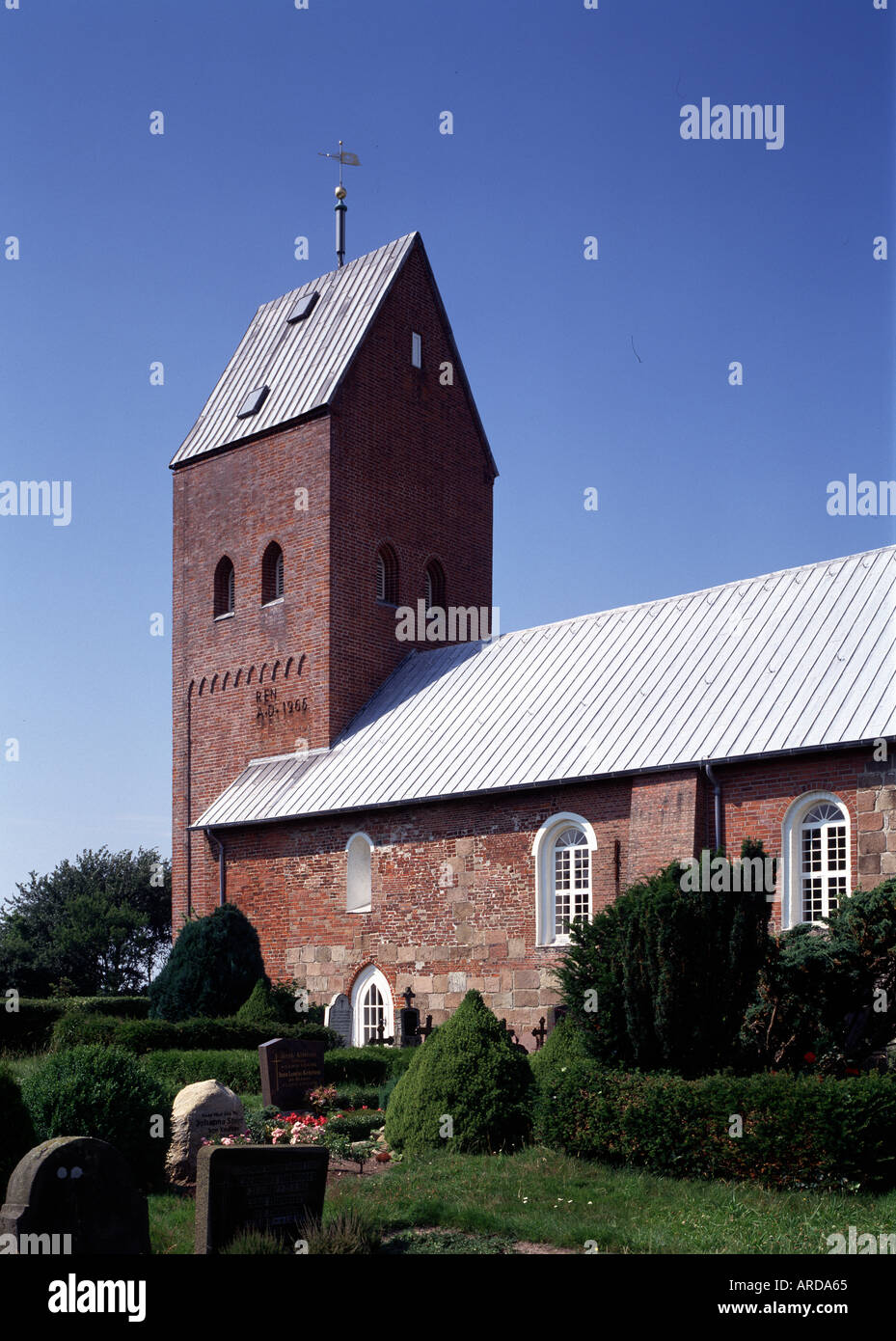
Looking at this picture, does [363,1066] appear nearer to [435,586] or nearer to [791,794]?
[791,794]

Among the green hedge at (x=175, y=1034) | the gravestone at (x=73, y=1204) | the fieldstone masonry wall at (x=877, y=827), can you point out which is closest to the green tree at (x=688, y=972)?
the gravestone at (x=73, y=1204)

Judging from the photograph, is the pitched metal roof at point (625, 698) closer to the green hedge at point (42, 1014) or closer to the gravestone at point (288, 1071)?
the green hedge at point (42, 1014)

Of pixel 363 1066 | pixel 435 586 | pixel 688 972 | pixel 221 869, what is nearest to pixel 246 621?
pixel 435 586

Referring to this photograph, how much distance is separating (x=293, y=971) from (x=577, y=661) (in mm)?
7412

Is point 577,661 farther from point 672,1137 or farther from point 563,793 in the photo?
point 672,1137

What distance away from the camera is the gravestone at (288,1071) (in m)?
14.4

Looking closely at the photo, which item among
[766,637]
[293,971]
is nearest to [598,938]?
[766,637]

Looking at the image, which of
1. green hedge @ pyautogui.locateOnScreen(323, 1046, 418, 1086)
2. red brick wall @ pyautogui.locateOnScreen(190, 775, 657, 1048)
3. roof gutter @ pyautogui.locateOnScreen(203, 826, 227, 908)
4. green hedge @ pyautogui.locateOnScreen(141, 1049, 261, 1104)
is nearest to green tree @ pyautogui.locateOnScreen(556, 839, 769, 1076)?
green hedge @ pyautogui.locateOnScreen(141, 1049, 261, 1104)

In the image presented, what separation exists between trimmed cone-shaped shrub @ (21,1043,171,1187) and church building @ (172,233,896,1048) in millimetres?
7329

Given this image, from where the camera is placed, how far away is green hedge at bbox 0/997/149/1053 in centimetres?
2175

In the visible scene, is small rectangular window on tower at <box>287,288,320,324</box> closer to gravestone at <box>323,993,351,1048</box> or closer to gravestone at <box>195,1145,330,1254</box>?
gravestone at <box>323,993,351,1048</box>

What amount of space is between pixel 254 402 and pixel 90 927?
21.4 m

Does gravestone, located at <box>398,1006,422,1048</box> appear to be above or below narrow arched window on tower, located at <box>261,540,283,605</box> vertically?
below

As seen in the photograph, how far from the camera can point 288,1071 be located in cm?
1449
